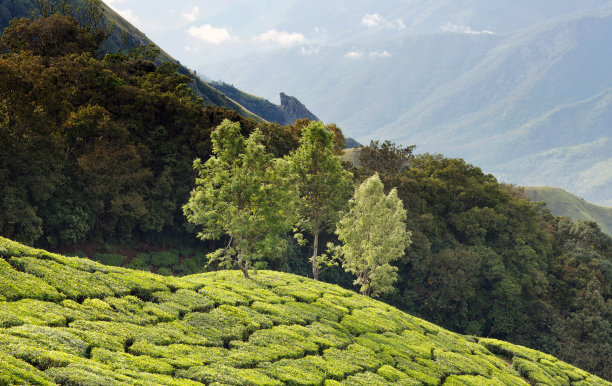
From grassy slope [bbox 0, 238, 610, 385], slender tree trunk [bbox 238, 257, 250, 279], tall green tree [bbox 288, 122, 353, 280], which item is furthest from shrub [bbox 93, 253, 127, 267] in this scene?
tall green tree [bbox 288, 122, 353, 280]

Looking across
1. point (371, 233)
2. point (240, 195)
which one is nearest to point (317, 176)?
point (371, 233)

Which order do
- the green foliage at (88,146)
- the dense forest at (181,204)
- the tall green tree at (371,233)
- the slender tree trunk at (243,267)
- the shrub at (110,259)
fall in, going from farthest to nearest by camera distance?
the shrub at (110,259), the tall green tree at (371,233), the dense forest at (181,204), the green foliage at (88,146), the slender tree trunk at (243,267)

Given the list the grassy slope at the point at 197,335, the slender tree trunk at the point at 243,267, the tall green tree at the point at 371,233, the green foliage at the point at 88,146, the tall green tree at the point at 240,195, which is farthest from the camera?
the tall green tree at the point at 371,233

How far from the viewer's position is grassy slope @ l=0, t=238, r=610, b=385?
19.0 meters

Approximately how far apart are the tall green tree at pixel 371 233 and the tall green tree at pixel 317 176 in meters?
2.53

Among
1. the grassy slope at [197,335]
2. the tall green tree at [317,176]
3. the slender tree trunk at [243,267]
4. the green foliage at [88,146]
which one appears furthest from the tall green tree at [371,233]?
the green foliage at [88,146]

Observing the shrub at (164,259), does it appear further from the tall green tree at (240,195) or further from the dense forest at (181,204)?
the tall green tree at (240,195)

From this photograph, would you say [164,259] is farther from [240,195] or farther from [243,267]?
[240,195]

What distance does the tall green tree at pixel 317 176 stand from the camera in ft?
169

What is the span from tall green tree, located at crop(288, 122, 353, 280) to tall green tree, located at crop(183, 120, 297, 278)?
39.2ft

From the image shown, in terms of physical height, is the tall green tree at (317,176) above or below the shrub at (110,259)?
above

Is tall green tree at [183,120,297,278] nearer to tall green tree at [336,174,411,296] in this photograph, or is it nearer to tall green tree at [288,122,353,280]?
tall green tree at [288,122,353,280]

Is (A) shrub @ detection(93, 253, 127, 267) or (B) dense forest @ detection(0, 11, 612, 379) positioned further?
(A) shrub @ detection(93, 253, 127, 267)

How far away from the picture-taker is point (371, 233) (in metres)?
51.3
